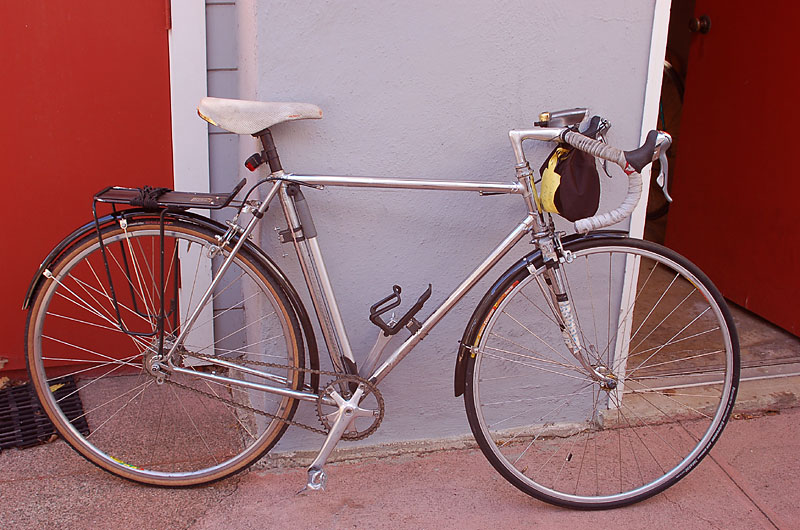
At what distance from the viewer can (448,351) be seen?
294 cm

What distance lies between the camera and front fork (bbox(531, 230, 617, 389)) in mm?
2414

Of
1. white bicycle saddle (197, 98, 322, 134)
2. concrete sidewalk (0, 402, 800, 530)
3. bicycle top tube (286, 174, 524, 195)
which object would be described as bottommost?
concrete sidewalk (0, 402, 800, 530)

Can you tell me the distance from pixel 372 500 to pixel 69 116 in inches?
76.8

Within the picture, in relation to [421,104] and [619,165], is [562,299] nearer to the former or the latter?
[619,165]

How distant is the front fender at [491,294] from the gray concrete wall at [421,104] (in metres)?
0.38

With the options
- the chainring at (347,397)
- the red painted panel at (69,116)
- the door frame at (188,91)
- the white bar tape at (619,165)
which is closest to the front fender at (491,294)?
the white bar tape at (619,165)

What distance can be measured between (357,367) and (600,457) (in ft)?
3.47

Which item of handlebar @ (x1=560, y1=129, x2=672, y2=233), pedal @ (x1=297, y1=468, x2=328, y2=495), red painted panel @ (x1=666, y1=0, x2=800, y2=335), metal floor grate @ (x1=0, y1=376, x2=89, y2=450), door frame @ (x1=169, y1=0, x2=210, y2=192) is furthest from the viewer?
red painted panel @ (x1=666, y1=0, x2=800, y2=335)

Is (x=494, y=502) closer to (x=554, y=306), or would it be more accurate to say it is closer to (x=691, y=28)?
(x=554, y=306)

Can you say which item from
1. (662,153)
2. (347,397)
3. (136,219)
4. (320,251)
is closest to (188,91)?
(136,219)

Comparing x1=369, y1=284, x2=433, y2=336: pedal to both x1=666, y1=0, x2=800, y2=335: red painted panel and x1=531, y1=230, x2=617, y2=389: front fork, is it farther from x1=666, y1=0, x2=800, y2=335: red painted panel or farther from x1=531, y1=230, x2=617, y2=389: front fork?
x1=666, y1=0, x2=800, y2=335: red painted panel

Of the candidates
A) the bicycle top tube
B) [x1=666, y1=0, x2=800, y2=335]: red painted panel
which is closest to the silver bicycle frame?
the bicycle top tube

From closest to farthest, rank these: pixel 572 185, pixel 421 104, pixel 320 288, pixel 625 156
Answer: pixel 625 156
pixel 572 185
pixel 320 288
pixel 421 104

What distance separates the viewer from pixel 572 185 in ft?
7.53
